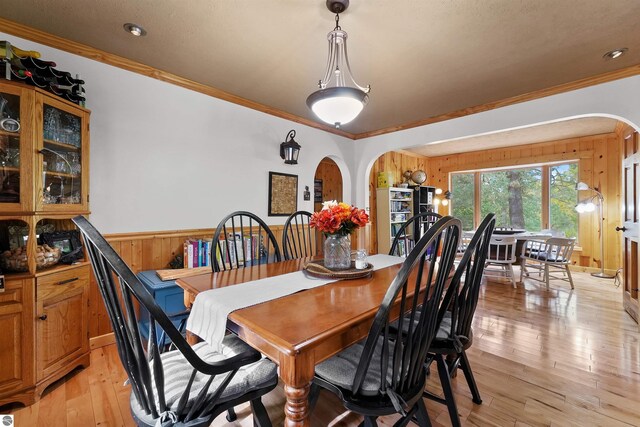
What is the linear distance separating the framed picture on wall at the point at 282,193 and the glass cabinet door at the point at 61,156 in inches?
71.2

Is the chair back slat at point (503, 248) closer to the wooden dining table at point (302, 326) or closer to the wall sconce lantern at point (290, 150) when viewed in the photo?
the wall sconce lantern at point (290, 150)

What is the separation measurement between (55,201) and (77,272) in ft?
1.61

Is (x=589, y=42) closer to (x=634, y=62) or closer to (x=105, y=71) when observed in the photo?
(x=634, y=62)

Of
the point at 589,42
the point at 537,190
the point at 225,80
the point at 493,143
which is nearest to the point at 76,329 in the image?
the point at 225,80

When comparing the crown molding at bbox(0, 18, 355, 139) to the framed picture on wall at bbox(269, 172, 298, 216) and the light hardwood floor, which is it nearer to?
the framed picture on wall at bbox(269, 172, 298, 216)

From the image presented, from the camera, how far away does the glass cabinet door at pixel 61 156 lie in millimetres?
1780

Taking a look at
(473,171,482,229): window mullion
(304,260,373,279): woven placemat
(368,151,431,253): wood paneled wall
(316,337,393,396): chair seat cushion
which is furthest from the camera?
(473,171,482,229): window mullion

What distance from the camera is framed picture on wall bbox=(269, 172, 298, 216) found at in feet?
11.3

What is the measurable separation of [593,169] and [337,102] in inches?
227

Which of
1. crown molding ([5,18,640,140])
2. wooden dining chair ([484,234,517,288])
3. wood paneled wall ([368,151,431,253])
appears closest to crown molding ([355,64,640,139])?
crown molding ([5,18,640,140])

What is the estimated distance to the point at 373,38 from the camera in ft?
6.67

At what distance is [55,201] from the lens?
1833 mm

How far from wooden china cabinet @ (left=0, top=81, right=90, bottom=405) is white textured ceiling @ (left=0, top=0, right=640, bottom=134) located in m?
0.65

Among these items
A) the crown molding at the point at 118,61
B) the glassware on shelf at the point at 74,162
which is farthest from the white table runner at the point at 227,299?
the crown molding at the point at 118,61
